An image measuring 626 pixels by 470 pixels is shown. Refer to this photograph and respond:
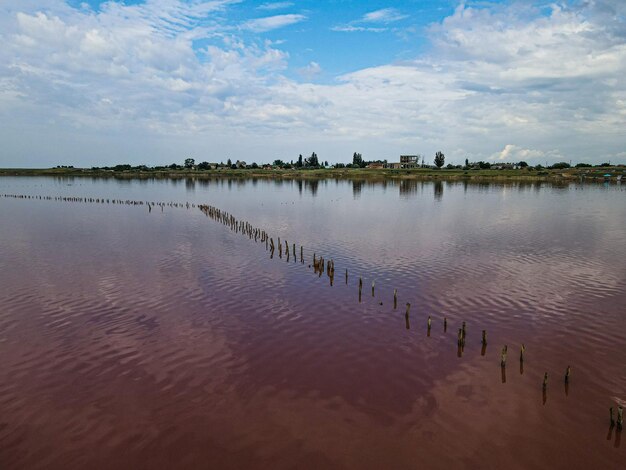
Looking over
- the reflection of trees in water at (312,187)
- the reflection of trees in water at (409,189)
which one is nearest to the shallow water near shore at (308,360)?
the reflection of trees in water at (409,189)

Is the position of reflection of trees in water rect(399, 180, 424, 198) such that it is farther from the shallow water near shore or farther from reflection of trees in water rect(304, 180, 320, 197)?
the shallow water near shore

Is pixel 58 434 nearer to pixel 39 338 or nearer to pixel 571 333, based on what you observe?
pixel 39 338

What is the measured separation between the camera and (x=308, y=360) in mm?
19734

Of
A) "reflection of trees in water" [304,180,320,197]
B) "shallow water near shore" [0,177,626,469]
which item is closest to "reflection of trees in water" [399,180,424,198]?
"reflection of trees in water" [304,180,320,197]

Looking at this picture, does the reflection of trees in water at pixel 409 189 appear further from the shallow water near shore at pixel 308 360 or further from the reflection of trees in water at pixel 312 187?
the shallow water near shore at pixel 308 360

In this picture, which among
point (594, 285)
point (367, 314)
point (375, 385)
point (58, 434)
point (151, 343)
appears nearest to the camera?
point (58, 434)

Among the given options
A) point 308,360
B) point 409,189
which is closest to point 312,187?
point 409,189

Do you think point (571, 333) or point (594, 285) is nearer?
point (571, 333)

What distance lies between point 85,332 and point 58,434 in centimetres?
894

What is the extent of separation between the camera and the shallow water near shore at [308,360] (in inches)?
555

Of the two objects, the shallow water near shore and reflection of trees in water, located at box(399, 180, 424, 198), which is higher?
reflection of trees in water, located at box(399, 180, 424, 198)

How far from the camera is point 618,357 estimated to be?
1967 centimetres

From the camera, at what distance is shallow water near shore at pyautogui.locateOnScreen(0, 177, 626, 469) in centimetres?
1409

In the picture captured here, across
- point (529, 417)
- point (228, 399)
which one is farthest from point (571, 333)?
point (228, 399)
